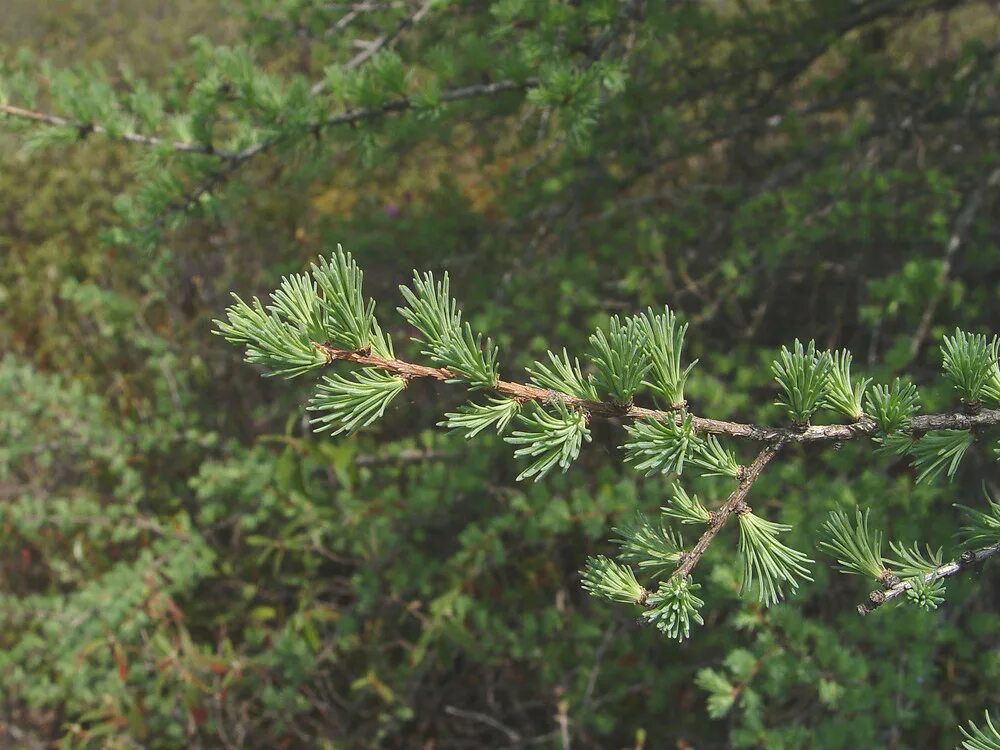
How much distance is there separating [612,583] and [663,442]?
0.15 m

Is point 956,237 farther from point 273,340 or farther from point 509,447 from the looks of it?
point 273,340

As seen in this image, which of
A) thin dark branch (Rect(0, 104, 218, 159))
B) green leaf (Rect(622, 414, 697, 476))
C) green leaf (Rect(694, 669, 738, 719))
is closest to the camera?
green leaf (Rect(622, 414, 697, 476))

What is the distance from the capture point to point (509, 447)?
258cm

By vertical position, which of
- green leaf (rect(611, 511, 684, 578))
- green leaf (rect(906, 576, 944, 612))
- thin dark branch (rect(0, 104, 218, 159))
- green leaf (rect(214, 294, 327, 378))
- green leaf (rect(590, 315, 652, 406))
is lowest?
green leaf (rect(611, 511, 684, 578))

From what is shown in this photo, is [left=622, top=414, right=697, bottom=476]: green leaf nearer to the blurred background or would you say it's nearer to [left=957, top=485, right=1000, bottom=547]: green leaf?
[left=957, top=485, right=1000, bottom=547]: green leaf

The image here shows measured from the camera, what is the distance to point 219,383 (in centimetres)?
350

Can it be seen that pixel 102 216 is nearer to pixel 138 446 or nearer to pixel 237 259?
pixel 237 259

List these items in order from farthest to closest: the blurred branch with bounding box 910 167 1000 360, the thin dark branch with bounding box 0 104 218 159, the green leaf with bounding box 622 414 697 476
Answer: the blurred branch with bounding box 910 167 1000 360 < the thin dark branch with bounding box 0 104 218 159 < the green leaf with bounding box 622 414 697 476

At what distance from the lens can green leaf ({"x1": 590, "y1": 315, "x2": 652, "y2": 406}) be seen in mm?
797

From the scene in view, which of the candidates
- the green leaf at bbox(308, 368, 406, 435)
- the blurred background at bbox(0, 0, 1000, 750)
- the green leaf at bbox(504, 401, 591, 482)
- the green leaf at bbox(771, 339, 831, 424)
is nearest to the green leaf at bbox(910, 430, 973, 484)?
the green leaf at bbox(771, 339, 831, 424)

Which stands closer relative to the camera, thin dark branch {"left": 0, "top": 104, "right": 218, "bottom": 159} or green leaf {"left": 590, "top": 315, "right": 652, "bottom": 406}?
green leaf {"left": 590, "top": 315, "right": 652, "bottom": 406}

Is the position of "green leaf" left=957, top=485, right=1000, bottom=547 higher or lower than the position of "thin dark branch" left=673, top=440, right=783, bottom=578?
higher

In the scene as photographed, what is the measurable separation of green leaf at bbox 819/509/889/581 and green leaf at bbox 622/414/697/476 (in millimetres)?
183

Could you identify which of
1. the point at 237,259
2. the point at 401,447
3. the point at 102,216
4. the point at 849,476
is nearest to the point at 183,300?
the point at 237,259
